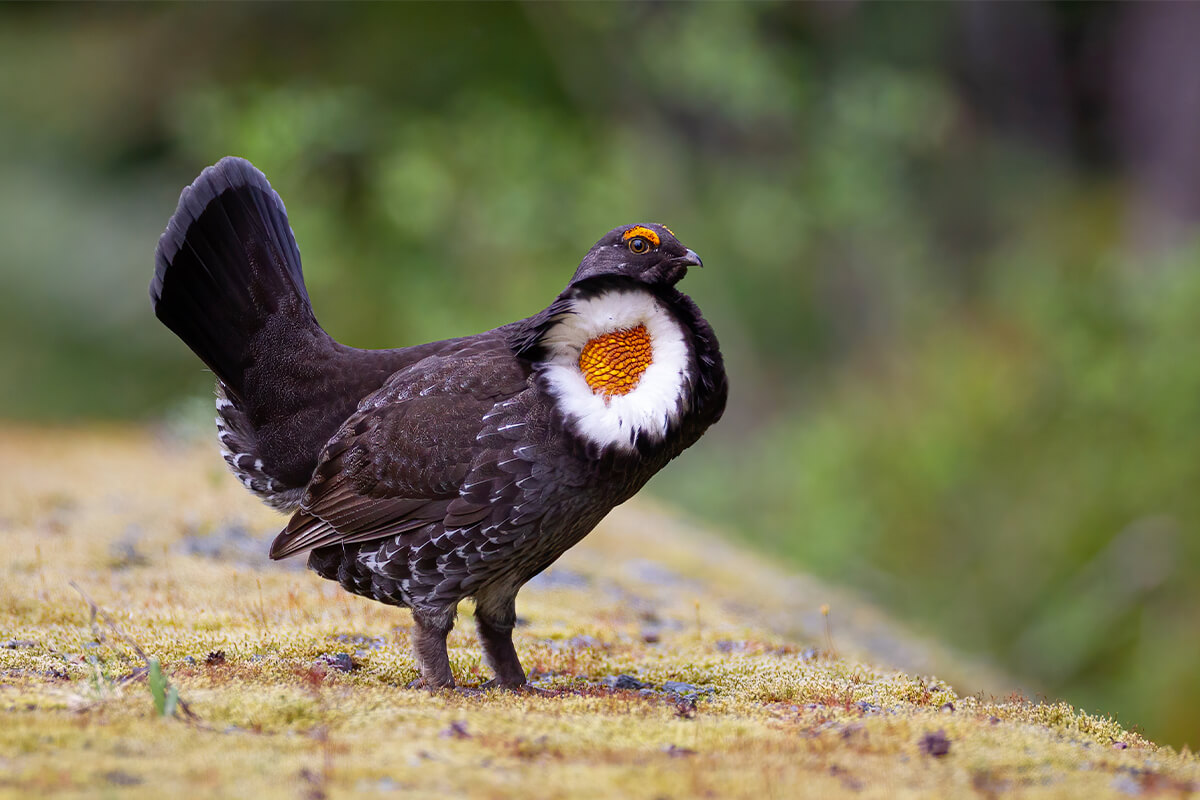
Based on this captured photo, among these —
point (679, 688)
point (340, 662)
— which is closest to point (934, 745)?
point (679, 688)

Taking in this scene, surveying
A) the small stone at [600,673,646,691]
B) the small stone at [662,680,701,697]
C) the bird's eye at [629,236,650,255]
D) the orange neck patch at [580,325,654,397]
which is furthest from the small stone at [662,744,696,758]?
the bird's eye at [629,236,650,255]

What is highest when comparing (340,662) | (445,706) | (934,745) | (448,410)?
(448,410)

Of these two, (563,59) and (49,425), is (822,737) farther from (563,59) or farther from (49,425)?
(563,59)

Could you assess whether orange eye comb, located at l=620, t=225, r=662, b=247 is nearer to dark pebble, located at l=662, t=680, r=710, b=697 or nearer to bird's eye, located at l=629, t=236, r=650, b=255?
bird's eye, located at l=629, t=236, r=650, b=255

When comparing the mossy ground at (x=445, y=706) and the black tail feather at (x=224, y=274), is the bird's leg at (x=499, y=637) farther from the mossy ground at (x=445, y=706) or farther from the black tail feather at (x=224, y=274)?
the black tail feather at (x=224, y=274)

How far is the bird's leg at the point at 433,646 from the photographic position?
6012 mm

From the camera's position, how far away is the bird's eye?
616 centimetres

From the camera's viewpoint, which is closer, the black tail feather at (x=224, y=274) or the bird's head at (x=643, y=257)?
the bird's head at (x=643, y=257)

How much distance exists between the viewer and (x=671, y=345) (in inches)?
233

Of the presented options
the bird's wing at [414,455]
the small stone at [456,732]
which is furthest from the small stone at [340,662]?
the small stone at [456,732]

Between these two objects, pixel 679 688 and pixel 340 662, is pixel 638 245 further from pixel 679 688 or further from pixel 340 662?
pixel 340 662

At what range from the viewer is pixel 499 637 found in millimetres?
6320

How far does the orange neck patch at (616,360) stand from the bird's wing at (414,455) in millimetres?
344

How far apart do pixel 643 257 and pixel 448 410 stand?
1.28 meters
